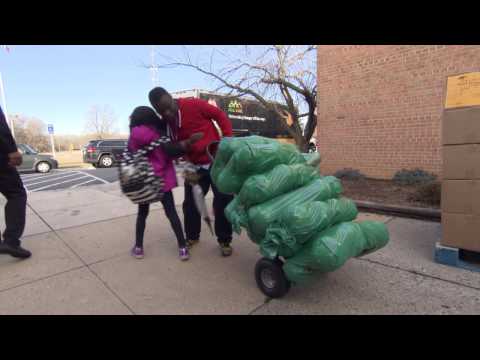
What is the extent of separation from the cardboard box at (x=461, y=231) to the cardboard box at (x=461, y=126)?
2.17ft

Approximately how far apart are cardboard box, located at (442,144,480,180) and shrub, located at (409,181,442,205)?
7.13 ft

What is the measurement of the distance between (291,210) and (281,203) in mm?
166

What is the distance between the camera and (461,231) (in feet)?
8.34

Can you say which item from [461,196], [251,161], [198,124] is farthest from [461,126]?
[198,124]

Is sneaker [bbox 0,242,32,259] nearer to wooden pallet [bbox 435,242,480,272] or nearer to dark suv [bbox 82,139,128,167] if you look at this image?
wooden pallet [bbox 435,242,480,272]

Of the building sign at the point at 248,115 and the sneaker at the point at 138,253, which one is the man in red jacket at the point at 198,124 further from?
the building sign at the point at 248,115

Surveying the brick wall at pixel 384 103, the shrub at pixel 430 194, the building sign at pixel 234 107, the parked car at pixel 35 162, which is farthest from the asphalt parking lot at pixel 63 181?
the shrub at pixel 430 194

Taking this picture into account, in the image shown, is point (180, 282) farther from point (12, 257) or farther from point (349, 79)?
point (349, 79)

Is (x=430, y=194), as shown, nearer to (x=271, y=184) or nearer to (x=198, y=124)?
(x=271, y=184)

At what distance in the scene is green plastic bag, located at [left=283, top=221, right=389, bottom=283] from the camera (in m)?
1.83

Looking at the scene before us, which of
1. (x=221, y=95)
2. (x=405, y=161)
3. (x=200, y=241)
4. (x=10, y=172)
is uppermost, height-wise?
(x=221, y=95)

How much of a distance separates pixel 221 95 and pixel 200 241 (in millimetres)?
6081

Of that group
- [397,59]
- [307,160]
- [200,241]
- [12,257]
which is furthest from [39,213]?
[397,59]

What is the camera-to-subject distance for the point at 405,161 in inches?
257
